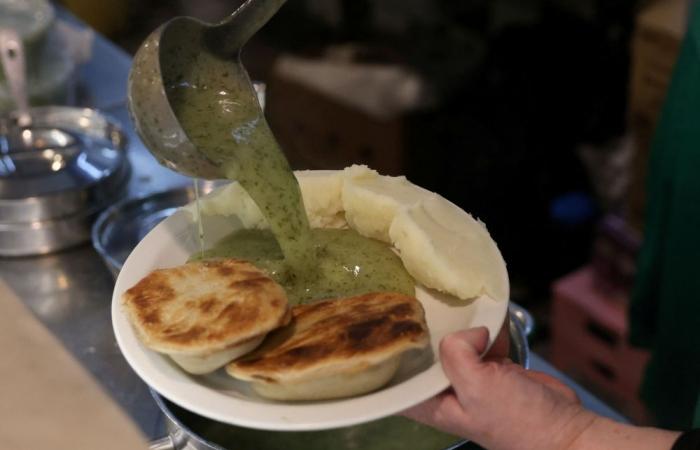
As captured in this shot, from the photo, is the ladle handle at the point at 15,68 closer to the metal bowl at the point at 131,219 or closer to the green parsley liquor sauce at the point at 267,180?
the metal bowl at the point at 131,219

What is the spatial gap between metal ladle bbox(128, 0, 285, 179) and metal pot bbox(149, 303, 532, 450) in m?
0.29

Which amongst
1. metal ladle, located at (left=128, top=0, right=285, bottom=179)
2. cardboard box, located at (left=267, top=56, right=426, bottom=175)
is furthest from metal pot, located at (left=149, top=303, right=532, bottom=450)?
cardboard box, located at (left=267, top=56, right=426, bottom=175)

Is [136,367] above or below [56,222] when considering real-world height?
above

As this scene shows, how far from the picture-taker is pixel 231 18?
1.17 metres

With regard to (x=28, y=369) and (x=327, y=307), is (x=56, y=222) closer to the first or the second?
(x=28, y=369)

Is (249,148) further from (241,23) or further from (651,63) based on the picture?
(651,63)

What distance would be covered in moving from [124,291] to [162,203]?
1.90 feet

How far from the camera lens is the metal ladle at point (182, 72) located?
1018 mm

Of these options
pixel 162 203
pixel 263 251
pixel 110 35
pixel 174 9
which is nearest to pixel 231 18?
pixel 263 251

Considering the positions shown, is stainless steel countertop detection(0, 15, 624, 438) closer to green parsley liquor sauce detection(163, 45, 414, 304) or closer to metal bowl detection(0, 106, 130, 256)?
metal bowl detection(0, 106, 130, 256)

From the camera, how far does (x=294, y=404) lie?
910mm

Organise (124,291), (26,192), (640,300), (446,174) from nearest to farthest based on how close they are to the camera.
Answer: (124,291) → (26,192) → (640,300) → (446,174)

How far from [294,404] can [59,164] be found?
951 millimetres

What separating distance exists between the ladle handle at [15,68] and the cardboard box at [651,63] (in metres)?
1.93
